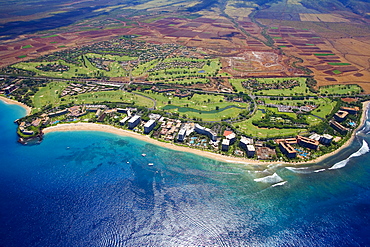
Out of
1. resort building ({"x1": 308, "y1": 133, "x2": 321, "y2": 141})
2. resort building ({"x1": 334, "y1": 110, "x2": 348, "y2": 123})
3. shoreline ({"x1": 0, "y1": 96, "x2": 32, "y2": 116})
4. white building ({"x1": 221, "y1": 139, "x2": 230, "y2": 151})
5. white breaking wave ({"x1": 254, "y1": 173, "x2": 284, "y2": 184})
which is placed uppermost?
white building ({"x1": 221, "y1": 139, "x2": 230, "y2": 151})

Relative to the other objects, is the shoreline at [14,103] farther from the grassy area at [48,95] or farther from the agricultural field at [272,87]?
the agricultural field at [272,87]

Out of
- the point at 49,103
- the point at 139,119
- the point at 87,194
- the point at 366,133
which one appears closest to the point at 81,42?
the point at 49,103

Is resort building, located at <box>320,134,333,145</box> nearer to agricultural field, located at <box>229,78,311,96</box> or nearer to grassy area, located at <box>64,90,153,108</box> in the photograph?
agricultural field, located at <box>229,78,311,96</box>

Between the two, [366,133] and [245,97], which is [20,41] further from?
[366,133]

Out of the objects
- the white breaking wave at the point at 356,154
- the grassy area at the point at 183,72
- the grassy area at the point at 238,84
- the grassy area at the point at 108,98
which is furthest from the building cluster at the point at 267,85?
the grassy area at the point at 108,98

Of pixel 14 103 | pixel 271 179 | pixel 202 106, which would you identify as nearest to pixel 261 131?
pixel 271 179

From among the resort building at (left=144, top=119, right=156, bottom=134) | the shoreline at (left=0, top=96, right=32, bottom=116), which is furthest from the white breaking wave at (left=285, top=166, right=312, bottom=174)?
the shoreline at (left=0, top=96, right=32, bottom=116)

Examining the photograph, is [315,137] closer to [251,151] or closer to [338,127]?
[338,127]
